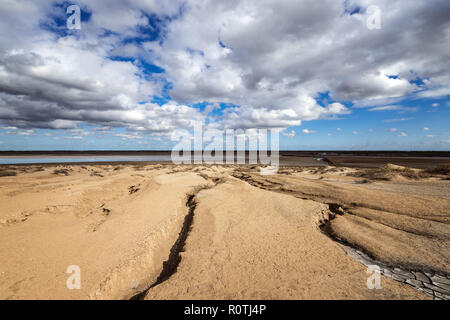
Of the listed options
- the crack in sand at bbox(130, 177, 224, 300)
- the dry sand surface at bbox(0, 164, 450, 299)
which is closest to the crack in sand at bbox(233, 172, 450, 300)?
the dry sand surface at bbox(0, 164, 450, 299)

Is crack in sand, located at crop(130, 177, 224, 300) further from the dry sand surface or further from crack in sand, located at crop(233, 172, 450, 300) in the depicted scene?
crack in sand, located at crop(233, 172, 450, 300)

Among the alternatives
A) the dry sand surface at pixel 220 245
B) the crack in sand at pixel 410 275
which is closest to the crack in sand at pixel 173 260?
the dry sand surface at pixel 220 245

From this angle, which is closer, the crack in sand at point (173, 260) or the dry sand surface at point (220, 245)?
the dry sand surface at point (220, 245)

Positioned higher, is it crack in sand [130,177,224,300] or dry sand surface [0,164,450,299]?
dry sand surface [0,164,450,299]

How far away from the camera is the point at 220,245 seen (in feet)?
14.5

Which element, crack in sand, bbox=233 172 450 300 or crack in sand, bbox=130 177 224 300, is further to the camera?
crack in sand, bbox=130 177 224 300

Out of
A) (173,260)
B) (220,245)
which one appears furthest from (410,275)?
(173,260)

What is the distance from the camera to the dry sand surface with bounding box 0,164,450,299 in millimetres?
3053

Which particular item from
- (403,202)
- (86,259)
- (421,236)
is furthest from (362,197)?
(86,259)

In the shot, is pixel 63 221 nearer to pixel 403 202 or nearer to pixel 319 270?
pixel 319 270

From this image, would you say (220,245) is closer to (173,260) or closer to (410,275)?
(173,260)

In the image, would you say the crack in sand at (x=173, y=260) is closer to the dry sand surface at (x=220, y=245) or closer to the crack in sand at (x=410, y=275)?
the dry sand surface at (x=220, y=245)

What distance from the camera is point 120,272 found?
3568 mm

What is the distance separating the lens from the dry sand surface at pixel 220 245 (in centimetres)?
305
